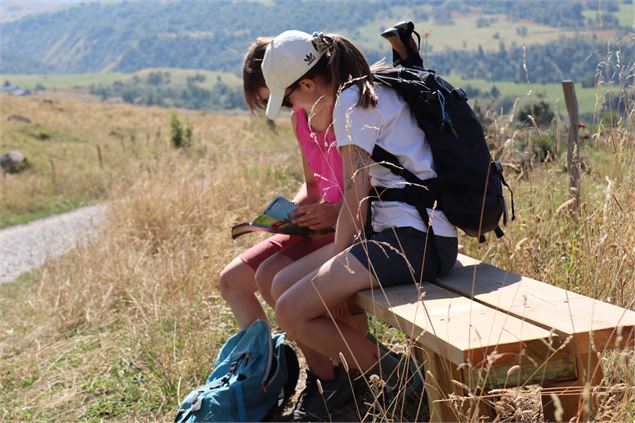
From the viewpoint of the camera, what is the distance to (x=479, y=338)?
2035 millimetres

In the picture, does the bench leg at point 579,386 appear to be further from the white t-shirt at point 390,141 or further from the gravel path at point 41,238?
the gravel path at point 41,238

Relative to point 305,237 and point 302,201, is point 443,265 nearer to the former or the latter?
point 305,237

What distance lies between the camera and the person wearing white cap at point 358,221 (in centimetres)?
275

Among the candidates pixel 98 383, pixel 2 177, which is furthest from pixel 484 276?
pixel 2 177

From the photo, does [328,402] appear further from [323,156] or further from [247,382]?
[323,156]

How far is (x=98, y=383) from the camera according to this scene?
391cm

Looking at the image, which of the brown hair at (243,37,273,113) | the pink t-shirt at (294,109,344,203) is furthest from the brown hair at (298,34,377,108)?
the brown hair at (243,37,273,113)

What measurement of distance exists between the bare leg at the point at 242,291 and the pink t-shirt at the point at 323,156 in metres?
0.48

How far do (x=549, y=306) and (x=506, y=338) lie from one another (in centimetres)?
36

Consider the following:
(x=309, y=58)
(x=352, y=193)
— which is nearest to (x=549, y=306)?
(x=352, y=193)

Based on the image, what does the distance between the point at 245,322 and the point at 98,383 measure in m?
1.00

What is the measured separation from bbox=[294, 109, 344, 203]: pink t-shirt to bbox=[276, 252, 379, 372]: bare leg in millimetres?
496

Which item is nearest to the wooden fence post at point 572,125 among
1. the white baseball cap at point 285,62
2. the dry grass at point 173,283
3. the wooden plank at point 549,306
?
the dry grass at point 173,283

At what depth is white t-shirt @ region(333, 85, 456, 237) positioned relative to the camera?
2.78 metres
